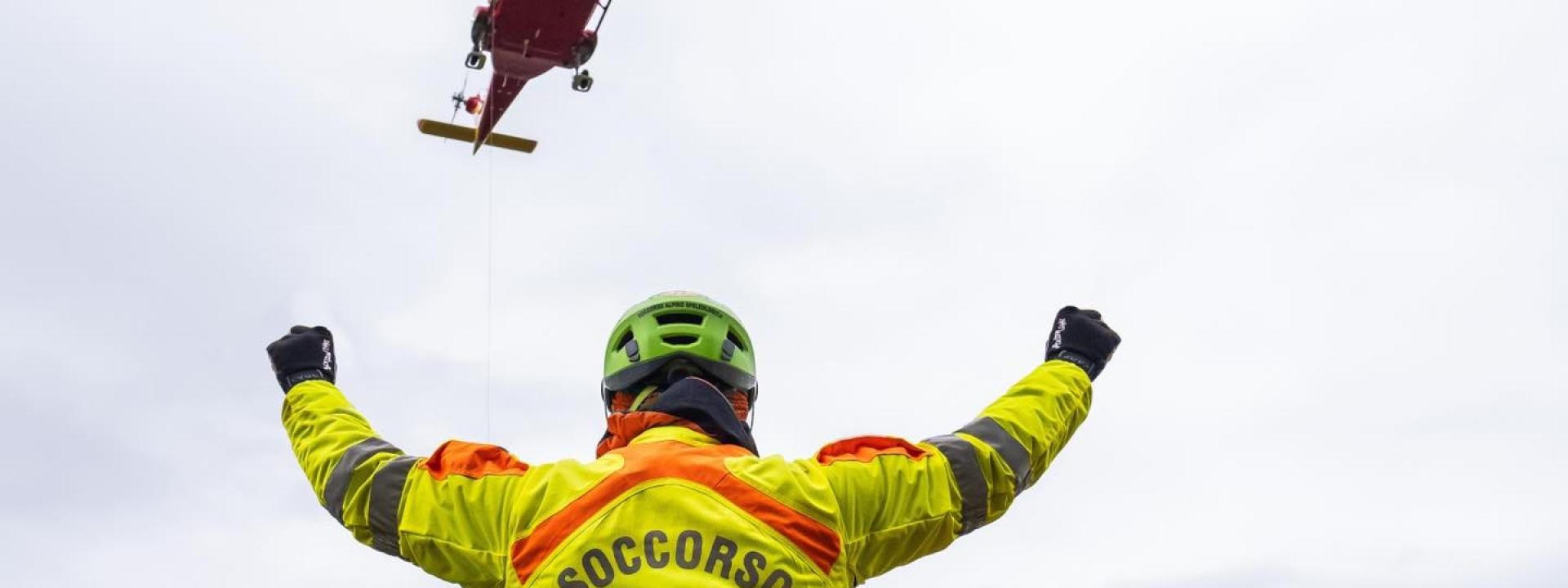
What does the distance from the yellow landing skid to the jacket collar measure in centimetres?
1957

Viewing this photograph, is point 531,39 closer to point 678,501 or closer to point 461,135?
point 461,135

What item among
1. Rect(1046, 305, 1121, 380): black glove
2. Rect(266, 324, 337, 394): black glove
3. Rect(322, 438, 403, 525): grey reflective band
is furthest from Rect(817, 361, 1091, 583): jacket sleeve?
Rect(266, 324, 337, 394): black glove

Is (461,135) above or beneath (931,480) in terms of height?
above

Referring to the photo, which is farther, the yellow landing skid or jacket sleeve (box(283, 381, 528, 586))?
the yellow landing skid

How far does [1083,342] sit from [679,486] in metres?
1.99

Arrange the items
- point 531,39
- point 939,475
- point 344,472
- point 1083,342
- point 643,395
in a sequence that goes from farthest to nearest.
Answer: point 531,39, point 1083,342, point 643,395, point 344,472, point 939,475

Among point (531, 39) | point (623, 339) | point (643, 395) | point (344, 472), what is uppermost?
point (531, 39)

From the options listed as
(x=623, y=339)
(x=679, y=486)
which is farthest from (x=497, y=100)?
(x=679, y=486)

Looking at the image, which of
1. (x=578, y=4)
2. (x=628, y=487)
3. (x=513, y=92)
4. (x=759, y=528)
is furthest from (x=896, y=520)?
(x=513, y=92)

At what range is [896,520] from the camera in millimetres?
4621

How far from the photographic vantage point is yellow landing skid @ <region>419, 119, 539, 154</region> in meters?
23.9

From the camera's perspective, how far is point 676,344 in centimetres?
538

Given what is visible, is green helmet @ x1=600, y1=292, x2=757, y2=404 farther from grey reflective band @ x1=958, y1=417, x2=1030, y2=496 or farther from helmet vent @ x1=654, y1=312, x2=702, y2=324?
grey reflective band @ x1=958, y1=417, x2=1030, y2=496

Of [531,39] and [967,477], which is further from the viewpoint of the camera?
[531,39]
